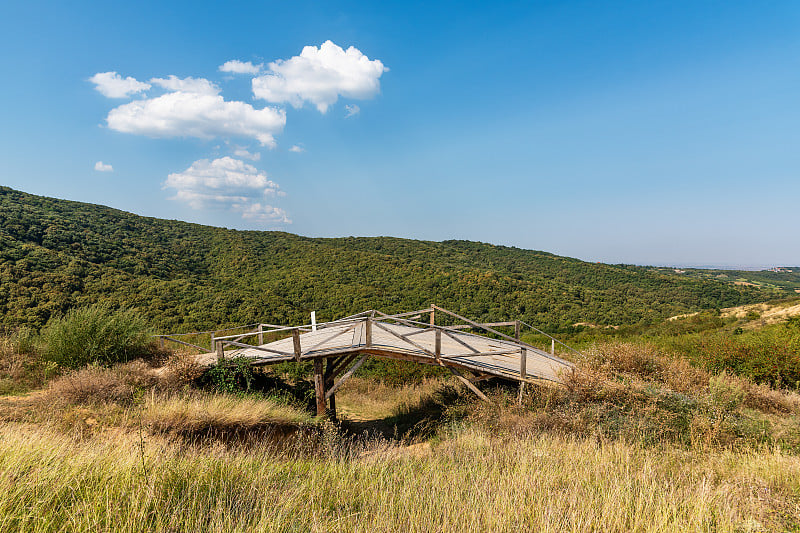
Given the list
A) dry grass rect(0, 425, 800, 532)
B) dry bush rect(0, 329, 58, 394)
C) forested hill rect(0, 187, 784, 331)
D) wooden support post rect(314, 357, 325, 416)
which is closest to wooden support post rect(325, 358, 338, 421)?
wooden support post rect(314, 357, 325, 416)

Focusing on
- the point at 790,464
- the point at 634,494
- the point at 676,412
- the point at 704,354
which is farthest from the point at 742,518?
the point at 704,354

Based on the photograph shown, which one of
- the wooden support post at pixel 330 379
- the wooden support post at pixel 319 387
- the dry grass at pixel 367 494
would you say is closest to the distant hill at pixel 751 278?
the wooden support post at pixel 330 379

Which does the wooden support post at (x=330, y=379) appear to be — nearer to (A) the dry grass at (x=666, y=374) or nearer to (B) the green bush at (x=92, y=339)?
(B) the green bush at (x=92, y=339)

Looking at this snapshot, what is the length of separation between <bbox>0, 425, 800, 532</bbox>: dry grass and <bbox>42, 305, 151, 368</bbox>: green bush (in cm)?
532

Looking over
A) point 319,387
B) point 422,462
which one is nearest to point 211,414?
point 319,387

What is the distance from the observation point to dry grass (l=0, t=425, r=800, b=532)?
2293 mm

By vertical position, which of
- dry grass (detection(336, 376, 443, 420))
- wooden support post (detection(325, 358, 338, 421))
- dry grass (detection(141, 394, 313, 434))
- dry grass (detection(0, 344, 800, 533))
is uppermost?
dry grass (detection(0, 344, 800, 533))

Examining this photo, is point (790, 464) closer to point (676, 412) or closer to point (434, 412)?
point (676, 412)

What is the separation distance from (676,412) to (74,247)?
150ft

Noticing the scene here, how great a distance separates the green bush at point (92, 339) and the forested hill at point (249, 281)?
17803 mm

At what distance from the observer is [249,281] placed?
1526 inches

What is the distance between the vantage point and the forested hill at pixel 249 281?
27.1 m

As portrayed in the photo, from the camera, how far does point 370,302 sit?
103 ft

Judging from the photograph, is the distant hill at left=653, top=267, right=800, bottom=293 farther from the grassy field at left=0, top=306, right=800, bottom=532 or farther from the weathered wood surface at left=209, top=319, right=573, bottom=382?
the grassy field at left=0, top=306, right=800, bottom=532
